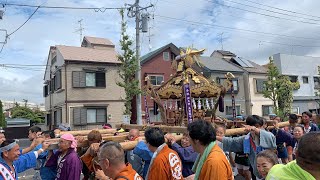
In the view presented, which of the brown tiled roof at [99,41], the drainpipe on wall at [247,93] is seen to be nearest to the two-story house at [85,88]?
the brown tiled roof at [99,41]

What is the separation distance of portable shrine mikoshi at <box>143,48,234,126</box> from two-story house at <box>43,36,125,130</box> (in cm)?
1081

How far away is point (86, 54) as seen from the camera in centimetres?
2414

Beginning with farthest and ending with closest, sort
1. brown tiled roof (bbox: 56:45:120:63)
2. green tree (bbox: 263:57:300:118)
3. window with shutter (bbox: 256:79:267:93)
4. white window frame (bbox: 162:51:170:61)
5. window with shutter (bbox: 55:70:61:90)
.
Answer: window with shutter (bbox: 256:79:267:93) < white window frame (bbox: 162:51:170:61) < green tree (bbox: 263:57:300:118) < window with shutter (bbox: 55:70:61:90) < brown tiled roof (bbox: 56:45:120:63)

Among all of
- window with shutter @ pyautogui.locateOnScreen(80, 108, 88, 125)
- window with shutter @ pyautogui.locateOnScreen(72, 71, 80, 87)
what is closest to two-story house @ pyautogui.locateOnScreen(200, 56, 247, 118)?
window with shutter @ pyautogui.locateOnScreen(72, 71, 80, 87)

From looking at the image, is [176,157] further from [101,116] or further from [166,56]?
[166,56]

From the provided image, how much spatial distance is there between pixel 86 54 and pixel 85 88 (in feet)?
9.74

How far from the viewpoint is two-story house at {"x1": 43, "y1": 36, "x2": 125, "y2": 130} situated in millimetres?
22516

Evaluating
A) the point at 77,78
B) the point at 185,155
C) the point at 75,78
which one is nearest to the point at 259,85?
→ the point at 77,78

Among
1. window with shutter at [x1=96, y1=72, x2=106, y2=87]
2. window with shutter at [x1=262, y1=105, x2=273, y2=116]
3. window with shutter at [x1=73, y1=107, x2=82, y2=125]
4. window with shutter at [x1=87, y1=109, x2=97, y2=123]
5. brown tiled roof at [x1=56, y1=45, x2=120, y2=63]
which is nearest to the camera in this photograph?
window with shutter at [x1=73, y1=107, x2=82, y2=125]

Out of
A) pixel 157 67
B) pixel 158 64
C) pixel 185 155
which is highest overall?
pixel 158 64

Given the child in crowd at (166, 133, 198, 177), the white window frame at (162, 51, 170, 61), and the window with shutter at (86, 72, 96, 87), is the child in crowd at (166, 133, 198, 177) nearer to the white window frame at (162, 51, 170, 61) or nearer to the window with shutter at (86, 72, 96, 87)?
the window with shutter at (86, 72, 96, 87)

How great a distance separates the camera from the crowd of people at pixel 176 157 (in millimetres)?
1957

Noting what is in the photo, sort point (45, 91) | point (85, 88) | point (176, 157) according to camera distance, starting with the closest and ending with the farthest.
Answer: point (176, 157) < point (85, 88) < point (45, 91)

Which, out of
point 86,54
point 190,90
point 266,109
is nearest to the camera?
point 190,90
